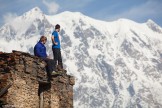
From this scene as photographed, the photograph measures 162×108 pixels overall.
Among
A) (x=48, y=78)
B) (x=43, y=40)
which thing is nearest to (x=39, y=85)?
(x=48, y=78)

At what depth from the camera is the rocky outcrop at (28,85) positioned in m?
19.2

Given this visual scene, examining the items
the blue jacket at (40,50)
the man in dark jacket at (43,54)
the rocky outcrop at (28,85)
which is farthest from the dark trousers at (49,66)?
the blue jacket at (40,50)

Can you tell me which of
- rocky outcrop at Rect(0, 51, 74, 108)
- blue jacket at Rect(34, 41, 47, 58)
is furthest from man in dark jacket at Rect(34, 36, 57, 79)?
rocky outcrop at Rect(0, 51, 74, 108)

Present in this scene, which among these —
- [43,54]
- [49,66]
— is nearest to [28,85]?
[49,66]

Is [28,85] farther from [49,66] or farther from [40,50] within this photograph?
[40,50]

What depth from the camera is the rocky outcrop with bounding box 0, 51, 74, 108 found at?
19.2 metres

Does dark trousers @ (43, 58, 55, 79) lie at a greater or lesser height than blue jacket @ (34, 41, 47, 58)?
lesser

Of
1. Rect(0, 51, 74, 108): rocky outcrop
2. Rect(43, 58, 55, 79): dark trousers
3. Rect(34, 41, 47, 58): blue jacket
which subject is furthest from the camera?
Rect(43, 58, 55, 79): dark trousers

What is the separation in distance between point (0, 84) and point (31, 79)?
6.31 ft

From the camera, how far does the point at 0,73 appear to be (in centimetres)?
1969

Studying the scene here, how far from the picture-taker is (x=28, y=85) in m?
20.5

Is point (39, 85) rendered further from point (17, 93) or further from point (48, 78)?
point (17, 93)

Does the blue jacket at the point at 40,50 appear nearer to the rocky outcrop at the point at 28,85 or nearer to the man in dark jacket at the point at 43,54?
the man in dark jacket at the point at 43,54

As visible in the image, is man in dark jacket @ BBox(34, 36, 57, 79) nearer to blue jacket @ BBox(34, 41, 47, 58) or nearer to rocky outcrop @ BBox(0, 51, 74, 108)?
blue jacket @ BBox(34, 41, 47, 58)
